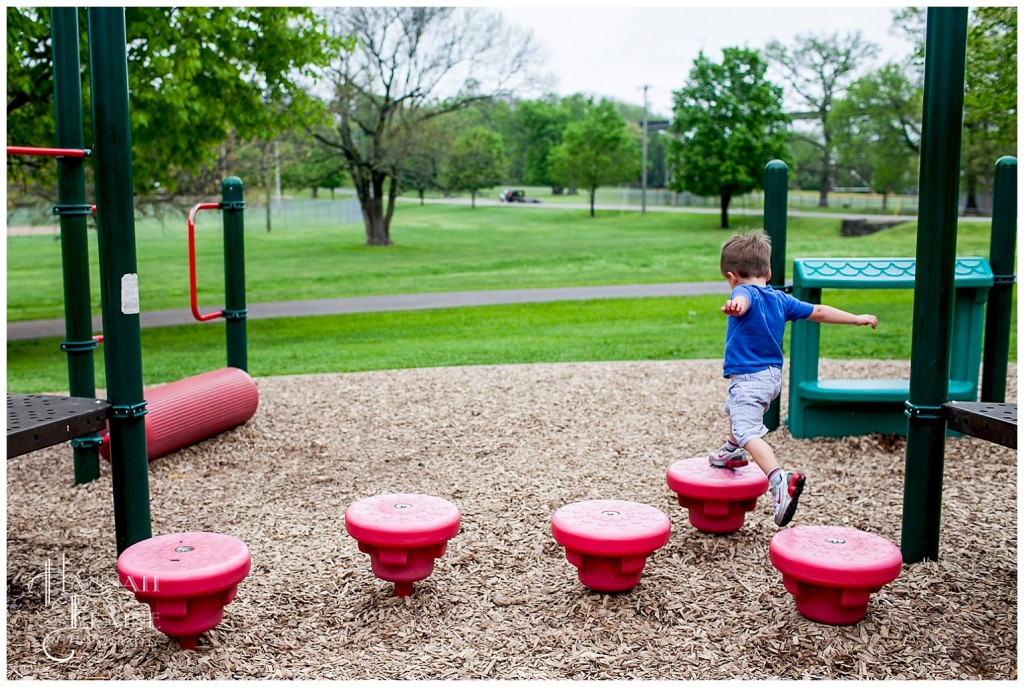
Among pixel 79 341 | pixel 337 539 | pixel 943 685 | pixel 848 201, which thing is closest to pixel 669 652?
pixel 943 685

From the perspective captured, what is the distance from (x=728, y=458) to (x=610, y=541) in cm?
119

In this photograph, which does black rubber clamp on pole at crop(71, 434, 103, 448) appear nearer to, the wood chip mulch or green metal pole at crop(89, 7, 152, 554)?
the wood chip mulch

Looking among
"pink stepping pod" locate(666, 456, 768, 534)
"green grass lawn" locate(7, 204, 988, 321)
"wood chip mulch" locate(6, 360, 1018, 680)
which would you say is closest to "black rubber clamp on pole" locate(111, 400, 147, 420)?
"wood chip mulch" locate(6, 360, 1018, 680)

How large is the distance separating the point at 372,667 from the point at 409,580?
517 millimetres

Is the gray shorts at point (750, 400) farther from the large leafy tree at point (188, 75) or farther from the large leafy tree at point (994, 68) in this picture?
the large leafy tree at point (994, 68)

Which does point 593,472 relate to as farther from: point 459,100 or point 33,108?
point 459,100

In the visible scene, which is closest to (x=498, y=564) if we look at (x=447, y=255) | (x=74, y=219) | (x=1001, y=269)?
(x=74, y=219)

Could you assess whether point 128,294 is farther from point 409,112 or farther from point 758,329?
point 409,112

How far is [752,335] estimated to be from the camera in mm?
4625

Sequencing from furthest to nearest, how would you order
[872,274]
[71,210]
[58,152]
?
[872,274] → [71,210] → [58,152]

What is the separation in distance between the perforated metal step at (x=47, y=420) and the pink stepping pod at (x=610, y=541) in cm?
200

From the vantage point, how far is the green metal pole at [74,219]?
5133mm

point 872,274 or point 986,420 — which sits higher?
point 872,274

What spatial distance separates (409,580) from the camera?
389 centimetres
